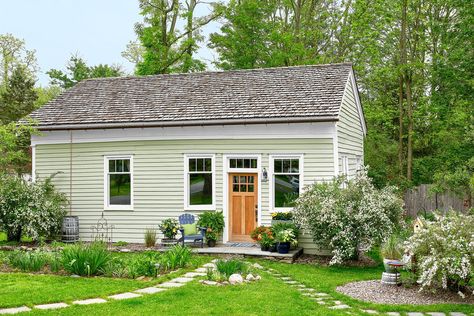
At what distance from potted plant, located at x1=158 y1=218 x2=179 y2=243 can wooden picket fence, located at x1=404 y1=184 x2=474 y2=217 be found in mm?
11839

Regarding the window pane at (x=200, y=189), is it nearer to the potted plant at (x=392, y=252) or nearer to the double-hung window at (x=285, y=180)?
the double-hung window at (x=285, y=180)

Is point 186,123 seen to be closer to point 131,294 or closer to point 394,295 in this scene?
point 131,294

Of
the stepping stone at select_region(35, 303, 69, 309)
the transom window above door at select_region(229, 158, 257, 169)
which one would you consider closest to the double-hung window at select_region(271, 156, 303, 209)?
→ the transom window above door at select_region(229, 158, 257, 169)

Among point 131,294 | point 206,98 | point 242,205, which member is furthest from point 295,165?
point 131,294

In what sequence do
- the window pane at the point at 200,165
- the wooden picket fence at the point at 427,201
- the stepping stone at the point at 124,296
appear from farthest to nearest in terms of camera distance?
the wooden picket fence at the point at 427,201 < the window pane at the point at 200,165 < the stepping stone at the point at 124,296

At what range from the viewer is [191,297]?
9.31m

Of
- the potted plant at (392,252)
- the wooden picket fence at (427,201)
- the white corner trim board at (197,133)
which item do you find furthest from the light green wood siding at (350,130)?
the potted plant at (392,252)

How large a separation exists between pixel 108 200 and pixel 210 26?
17.0 metres

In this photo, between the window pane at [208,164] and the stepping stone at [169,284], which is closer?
the stepping stone at [169,284]

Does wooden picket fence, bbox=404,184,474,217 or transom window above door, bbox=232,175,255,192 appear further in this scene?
wooden picket fence, bbox=404,184,474,217

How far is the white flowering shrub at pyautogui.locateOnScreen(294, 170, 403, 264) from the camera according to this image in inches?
499

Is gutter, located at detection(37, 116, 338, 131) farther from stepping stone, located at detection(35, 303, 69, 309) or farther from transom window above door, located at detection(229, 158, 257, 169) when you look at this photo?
stepping stone, located at detection(35, 303, 69, 309)

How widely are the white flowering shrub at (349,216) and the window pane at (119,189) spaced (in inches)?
244

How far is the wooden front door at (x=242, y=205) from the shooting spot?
51.8ft
